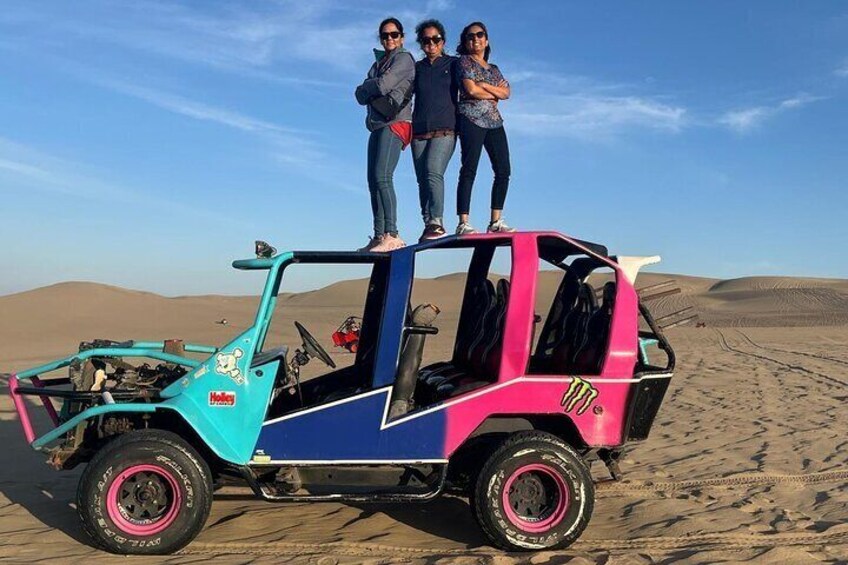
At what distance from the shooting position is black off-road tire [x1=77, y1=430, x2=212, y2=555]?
492cm

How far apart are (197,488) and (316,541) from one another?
946 mm

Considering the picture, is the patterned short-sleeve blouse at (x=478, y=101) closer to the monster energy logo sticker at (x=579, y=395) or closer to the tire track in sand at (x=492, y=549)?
the monster energy logo sticker at (x=579, y=395)

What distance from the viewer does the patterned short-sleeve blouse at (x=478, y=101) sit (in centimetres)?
623

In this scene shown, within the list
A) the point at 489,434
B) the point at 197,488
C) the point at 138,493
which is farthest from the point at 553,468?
the point at 138,493

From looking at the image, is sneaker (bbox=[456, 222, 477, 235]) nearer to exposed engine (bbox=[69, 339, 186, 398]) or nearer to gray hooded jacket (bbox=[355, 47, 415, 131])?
gray hooded jacket (bbox=[355, 47, 415, 131])

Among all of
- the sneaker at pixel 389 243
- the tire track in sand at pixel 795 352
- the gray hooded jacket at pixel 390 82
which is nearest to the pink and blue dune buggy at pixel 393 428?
the sneaker at pixel 389 243

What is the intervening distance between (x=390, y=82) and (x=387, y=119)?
334 mm

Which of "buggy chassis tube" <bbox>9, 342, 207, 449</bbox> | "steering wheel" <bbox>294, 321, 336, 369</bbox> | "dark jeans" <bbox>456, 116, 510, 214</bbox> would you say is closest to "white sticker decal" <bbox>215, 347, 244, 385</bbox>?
"buggy chassis tube" <bbox>9, 342, 207, 449</bbox>

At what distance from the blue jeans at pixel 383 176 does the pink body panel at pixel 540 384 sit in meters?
1.42

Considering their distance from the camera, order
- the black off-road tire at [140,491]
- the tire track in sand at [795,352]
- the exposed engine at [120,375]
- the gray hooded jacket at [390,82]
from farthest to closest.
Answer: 1. the tire track in sand at [795,352]
2. the gray hooded jacket at [390,82]
3. the exposed engine at [120,375]
4. the black off-road tire at [140,491]

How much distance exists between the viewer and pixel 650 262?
5375 millimetres

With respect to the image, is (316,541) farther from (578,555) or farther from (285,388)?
(578,555)

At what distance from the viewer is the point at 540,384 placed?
5121mm

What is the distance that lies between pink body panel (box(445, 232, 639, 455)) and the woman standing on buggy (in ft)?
4.06
